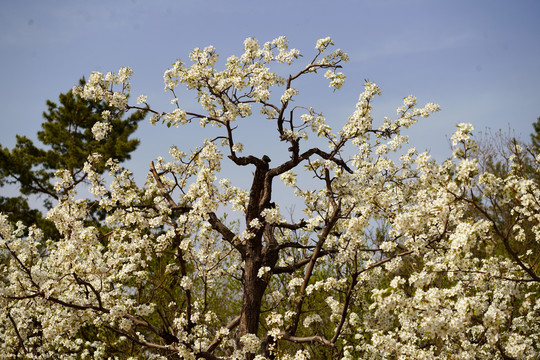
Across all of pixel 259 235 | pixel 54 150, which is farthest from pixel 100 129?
pixel 54 150

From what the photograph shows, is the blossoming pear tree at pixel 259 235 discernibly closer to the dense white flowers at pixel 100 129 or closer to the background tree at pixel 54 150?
the dense white flowers at pixel 100 129

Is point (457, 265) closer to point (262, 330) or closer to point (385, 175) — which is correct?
point (385, 175)

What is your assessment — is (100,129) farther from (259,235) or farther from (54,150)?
(54,150)

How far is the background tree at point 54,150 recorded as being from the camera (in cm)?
1972

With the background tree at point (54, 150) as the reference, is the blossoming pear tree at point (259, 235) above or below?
below

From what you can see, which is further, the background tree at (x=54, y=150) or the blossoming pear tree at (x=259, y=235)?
the background tree at (x=54, y=150)

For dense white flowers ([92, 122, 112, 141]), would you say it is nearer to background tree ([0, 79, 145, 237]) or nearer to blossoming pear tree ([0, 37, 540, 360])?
blossoming pear tree ([0, 37, 540, 360])

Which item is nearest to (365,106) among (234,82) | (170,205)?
(234,82)

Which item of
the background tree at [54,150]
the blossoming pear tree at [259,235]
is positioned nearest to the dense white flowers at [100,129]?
the blossoming pear tree at [259,235]

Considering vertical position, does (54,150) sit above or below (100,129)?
above

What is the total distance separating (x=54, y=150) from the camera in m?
20.6

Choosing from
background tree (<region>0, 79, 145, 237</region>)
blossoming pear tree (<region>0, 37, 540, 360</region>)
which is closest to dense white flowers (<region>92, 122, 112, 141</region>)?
blossoming pear tree (<region>0, 37, 540, 360</region>)

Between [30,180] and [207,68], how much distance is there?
1616cm

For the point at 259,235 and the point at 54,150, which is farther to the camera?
the point at 54,150
